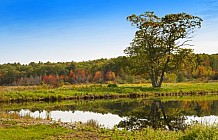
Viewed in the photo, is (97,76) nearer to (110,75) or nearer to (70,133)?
(110,75)

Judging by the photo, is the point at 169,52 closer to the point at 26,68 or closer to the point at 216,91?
the point at 216,91

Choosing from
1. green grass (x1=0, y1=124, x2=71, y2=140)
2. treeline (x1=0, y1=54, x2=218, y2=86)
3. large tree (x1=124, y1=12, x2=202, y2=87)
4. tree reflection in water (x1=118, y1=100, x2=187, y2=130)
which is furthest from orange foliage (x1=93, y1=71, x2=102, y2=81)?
green grass (x1=0, y1=124, x2=71, y2=140)

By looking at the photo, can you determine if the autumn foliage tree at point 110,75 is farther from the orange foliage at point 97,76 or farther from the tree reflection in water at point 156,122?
the tree reflection in water at point 156,122

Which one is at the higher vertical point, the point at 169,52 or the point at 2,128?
the point at 169,52

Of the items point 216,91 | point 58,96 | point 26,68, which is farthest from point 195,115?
point 26,68

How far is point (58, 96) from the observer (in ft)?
127

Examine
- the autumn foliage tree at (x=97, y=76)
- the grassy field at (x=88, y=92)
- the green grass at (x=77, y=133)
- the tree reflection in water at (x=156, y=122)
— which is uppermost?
the autumn foliage tree at (x=97, y=76)

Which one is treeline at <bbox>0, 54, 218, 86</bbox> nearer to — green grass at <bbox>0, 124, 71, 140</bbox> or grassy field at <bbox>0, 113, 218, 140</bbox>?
grassy field at <bbox>0, 113, 218, 140</bbox>

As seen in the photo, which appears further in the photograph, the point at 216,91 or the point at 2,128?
the point at 216,91

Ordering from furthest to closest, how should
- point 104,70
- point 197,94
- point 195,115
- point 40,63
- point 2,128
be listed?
point 40,63 → point 104,70 → point 197,94 → point 195,115 → point 2,128

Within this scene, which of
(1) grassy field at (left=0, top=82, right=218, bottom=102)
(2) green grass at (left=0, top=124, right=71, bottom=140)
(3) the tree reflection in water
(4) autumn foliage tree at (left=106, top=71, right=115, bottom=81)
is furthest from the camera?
(4) autumn foliage tree at (left=106, top=71, right=115, bottom=81)

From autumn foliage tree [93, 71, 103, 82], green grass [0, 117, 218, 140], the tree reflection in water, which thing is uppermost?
autumn foliage tree [93, 71, 103, 82]

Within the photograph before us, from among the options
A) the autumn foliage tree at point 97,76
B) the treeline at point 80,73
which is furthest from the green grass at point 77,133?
the autumn foliage tree at point 97,76

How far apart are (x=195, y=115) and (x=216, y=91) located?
24826 millimetres
